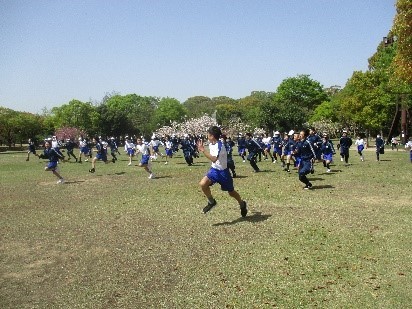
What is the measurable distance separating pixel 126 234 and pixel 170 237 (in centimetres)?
110

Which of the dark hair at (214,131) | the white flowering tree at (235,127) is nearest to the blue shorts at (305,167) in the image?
the dark hair at (214,131)

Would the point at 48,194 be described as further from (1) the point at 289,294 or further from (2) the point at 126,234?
(1) the point at 289,294

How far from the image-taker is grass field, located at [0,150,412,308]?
5.51 m

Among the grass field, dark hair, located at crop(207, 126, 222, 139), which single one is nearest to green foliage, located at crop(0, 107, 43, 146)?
the grass field

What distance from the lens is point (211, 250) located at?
289 inches

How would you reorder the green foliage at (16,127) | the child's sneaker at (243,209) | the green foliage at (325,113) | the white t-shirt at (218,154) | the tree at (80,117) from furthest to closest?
1. the tree at (80,117)
2. the green foliage at (325,113)
3. the green foliage at (16,127)
4. the child's sneaker at (243,209)
5. the white t-shirt at (218,154)

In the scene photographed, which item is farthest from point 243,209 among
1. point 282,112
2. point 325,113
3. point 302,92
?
point 302,92

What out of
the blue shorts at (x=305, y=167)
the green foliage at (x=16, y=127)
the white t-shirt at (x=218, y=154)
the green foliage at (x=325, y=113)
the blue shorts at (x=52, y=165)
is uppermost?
the green foliage at (x=325, y=113)

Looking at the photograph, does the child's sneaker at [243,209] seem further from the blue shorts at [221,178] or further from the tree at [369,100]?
the tree at [369,100]

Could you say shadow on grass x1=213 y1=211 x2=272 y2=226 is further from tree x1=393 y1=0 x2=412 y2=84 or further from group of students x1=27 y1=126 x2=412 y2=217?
tree x1=393 y1=0 x2=412 y2=84

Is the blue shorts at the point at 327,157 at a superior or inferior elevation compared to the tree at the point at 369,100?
inferior

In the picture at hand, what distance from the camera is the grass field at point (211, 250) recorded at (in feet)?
18.1

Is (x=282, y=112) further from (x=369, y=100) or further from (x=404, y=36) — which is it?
(x=404, y=36)

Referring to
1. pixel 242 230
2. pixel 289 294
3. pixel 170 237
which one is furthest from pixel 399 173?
pixel 289 294
